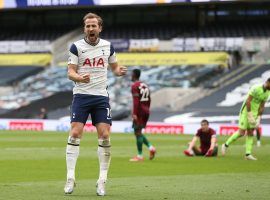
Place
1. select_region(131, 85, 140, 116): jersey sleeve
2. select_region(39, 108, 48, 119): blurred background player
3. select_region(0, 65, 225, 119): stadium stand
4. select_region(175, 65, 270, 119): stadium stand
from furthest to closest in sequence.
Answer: select_region(0, 65, 225, 119): stadium stand → select_region(175, 65, 270, 119): stadium stand → select_region(39, 108, 48, 119): blurred background player → select_region(131, 85, 140, 116): jersey sleeve

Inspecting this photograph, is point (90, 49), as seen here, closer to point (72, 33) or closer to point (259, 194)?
point (259, 194)

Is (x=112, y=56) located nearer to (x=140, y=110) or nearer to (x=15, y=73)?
(x=140, y=110)

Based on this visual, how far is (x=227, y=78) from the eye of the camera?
52.4m

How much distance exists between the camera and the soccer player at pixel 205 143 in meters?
21.3

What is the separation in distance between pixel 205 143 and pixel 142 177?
7420 mm

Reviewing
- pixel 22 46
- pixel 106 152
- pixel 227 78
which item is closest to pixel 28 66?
pixel 22 46

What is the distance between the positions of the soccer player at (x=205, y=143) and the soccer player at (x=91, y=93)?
9728mm

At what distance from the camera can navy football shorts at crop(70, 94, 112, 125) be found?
38.5 feet

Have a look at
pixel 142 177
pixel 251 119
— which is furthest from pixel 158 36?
pixel 142 177

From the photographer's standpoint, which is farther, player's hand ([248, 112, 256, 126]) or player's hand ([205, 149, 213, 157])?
player's hand ([205, 149, 213, 157])

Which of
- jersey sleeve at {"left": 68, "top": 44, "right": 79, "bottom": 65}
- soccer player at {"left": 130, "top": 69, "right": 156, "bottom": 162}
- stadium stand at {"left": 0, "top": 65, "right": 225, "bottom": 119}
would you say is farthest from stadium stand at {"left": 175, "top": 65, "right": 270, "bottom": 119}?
jersey sleeve at {"left": 68, "top": 44, "right": 79, "bottom": 65}

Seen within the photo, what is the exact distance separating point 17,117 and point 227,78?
13660 mm

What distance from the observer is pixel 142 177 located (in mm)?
14688

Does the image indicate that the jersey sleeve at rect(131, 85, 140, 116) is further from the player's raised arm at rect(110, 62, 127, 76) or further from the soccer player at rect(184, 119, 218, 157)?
the player's raised arm at rect(110, 62, 127, 76)
